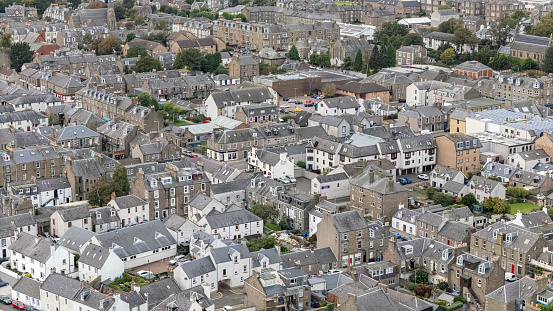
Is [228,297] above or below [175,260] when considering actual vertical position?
below

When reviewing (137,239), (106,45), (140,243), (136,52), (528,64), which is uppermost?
(106,45)

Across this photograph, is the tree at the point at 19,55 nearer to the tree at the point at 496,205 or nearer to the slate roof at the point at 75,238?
the slate roof at the point at 75,238

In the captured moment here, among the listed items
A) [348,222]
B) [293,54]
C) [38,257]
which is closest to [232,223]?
[348,222]

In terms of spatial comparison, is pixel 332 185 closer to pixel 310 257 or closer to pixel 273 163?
pixel 273 163

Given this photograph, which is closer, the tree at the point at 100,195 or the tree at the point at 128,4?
the tree at the point at 100,195

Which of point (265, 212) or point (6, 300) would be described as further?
point (265, 212)

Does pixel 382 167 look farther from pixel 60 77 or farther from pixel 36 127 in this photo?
pixel 60 77

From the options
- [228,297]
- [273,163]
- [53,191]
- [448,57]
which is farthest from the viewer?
[448,57]

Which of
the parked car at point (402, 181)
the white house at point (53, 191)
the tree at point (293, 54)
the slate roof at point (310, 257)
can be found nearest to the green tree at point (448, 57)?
the tree at point (293, 54)
